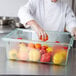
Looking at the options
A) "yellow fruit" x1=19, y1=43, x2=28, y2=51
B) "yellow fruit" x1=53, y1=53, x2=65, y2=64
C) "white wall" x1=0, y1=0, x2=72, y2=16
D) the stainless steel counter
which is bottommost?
the stainless steel counter

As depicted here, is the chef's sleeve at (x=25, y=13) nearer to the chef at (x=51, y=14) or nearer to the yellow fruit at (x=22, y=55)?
the chef at (x=51, y=14)

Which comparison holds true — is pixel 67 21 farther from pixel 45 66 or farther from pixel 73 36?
pixel 45 66

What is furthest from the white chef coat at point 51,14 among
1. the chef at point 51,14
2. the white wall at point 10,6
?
the white wall at point 10,6

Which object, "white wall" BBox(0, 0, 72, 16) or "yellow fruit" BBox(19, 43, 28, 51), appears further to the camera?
"white wall" BBox(0, 0, 72, 16)

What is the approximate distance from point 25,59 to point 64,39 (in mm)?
312

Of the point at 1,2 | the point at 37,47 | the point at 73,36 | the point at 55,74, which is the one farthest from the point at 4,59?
the point at 1,2

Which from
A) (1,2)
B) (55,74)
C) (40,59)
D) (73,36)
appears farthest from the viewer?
(1,2)

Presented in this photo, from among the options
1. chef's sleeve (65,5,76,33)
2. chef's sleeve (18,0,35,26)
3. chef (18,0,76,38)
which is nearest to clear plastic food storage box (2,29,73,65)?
chef's sleeve (18,0,35,26)

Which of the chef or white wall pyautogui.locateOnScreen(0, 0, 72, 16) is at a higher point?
white wall pyautogui.locateOnScreen(0, 0, 72, 16)

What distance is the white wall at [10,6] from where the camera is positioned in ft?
8.73

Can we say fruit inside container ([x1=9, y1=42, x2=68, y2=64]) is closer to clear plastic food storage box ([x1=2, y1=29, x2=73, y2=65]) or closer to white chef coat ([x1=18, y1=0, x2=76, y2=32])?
clear plastic food storage box ([x1=2, y1=29, x2=73, y2=65])

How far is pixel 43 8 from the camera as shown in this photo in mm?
1662

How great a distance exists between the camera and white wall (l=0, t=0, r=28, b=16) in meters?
2.66

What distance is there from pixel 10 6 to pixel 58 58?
175cm
